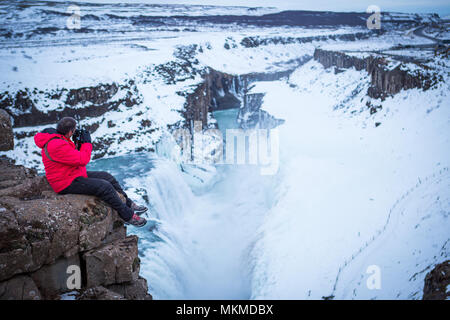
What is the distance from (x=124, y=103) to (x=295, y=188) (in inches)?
733

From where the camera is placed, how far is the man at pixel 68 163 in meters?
5.34

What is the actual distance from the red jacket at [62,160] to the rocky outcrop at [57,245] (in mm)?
312

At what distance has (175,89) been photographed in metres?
34.3

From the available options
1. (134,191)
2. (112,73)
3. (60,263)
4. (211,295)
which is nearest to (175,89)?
(112,73)

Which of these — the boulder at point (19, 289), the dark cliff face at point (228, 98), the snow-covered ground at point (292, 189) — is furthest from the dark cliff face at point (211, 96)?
the boulder at point (19, 289)

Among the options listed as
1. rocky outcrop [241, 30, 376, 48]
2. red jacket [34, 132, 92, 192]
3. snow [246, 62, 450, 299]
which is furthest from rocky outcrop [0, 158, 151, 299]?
rocky outcrop [241, 30, 376, 48]

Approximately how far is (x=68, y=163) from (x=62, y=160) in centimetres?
11

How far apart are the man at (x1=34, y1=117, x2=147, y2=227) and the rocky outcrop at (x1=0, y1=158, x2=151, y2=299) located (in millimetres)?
182

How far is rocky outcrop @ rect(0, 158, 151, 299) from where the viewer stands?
15.0ft

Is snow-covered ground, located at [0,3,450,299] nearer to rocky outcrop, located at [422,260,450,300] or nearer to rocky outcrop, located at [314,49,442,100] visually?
rocky outcrop, located at [314,49,442,100]

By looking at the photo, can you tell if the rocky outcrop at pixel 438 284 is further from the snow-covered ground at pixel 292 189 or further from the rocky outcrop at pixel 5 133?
the rocky outcrop at pixel 5 133

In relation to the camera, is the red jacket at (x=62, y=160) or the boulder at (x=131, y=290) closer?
the red jacket at (x=62, y=160)

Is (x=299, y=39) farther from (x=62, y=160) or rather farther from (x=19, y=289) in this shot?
(x=19, y=289)

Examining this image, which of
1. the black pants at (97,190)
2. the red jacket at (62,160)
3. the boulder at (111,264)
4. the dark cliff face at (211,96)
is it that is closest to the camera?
the red jacket at (62,160)
